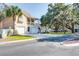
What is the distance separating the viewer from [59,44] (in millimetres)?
5871

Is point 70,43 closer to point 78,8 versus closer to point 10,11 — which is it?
point 78,8

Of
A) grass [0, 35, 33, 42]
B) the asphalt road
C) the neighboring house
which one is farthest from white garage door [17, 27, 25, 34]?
the asphalt road

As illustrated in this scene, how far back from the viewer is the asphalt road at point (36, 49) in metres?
5.75

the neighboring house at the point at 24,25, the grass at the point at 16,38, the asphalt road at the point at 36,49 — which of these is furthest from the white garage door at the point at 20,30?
the asphalt road at the point at 36,49

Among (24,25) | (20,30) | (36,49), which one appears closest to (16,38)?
(20,30)

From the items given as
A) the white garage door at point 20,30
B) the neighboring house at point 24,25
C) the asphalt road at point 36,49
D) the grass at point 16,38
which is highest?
the neighboring house at point 24,25

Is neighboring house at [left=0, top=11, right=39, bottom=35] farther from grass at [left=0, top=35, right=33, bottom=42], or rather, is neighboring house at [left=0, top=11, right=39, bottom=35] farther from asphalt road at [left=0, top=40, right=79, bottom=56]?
asphalt road at [left=0, top=40, right=79, bottom=56]

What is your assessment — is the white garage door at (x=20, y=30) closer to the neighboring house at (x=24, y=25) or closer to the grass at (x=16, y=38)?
the neighboring house at (x=24, y=25)

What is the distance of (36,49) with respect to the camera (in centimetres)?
580

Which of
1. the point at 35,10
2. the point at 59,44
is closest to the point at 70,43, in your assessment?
the point at 59,44

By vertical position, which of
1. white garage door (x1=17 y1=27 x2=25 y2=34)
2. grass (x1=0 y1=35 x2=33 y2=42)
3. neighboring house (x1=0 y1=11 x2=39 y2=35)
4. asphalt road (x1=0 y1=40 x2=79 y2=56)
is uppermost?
neighboring house (x1=0 y1=11 x2=39 y2=35)

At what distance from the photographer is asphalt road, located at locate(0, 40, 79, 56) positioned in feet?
18.9

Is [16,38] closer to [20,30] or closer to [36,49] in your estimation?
[20,30]

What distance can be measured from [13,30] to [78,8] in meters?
1.44
